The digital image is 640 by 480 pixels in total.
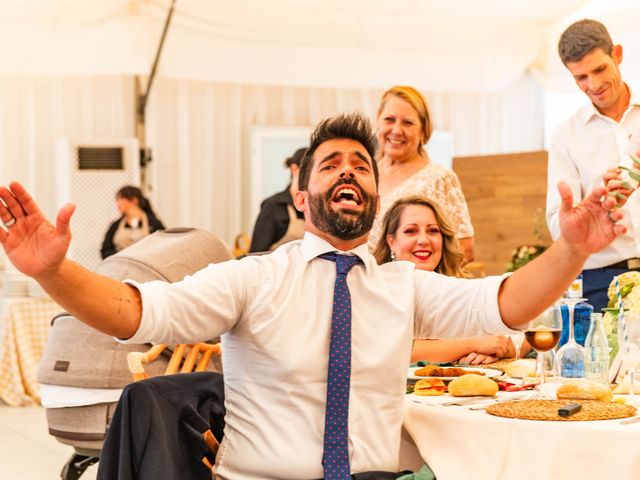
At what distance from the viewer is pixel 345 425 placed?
220cm

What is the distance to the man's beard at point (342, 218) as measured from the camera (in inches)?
91.6

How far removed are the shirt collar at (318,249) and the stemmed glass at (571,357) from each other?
0.56 metres

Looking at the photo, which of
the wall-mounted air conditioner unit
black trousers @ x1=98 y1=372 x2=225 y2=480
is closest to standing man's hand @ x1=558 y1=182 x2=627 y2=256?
black trousers @ x1=98 y1=372 x2=225 y2=480

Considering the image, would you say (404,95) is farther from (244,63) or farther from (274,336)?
(244,63)

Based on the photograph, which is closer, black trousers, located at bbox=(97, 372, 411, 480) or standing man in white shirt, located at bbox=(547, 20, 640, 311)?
black trousers, located at bbox=(97, 372, 411, 480)

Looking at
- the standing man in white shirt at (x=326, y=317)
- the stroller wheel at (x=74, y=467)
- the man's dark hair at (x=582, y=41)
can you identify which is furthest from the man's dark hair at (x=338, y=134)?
the stroller wheel at (x=74, y=467)

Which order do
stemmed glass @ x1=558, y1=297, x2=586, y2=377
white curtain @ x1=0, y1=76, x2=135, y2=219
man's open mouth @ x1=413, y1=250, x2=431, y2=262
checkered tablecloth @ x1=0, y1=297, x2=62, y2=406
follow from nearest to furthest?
1. stemmed glass @ x1=558, y1=297, x2=586, y2=377
2. man's open mouth @ x1=413, y1=250, x2=431, y2=262
3. checkered tablecloth @ x1=0, y1=297, x2=62, y2=406
4. white curtain @ x1=0, y1=76, x2=135, y2=219

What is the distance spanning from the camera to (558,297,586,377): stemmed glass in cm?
257

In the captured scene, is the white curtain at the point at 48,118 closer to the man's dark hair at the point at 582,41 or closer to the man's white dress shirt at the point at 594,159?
the man's white dress shirt at the point at 594,159

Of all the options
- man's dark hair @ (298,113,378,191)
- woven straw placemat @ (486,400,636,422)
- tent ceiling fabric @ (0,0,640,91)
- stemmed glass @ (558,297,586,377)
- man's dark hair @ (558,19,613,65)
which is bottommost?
woven straw placemat @ (486,400,636,422)

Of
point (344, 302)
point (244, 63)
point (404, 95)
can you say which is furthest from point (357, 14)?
point (344, 302)

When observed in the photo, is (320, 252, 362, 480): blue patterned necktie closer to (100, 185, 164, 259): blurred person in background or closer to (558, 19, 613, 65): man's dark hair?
(558, 19, 613, 65): man's dark hair

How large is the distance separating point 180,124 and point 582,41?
20.4 feet

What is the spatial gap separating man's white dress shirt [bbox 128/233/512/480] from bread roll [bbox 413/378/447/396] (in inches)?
8.6
